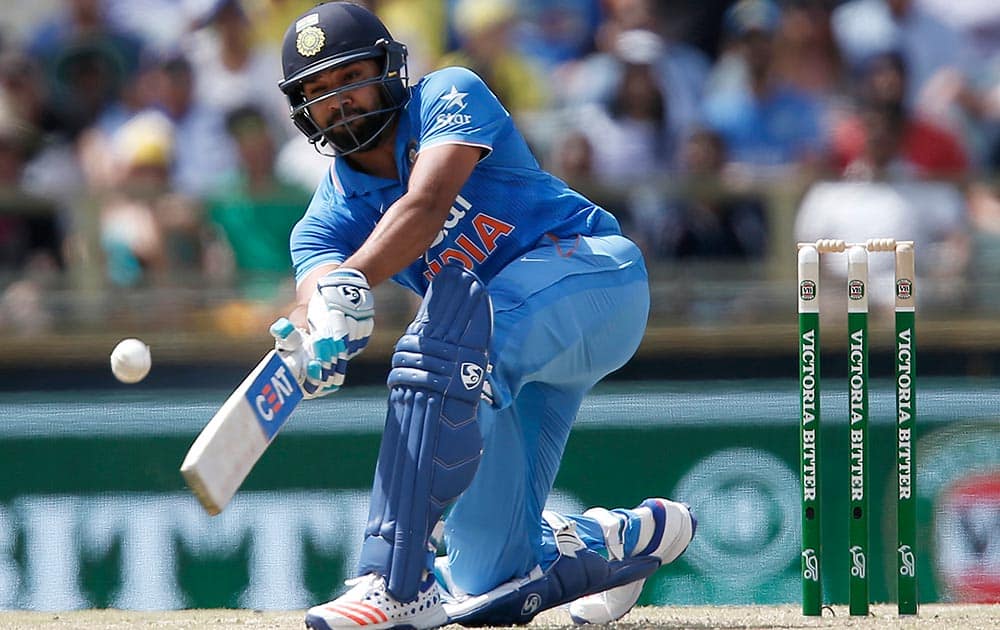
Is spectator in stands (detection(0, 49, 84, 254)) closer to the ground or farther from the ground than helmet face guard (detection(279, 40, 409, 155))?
farther from the ground

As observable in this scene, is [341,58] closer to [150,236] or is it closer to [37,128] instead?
[150,236]

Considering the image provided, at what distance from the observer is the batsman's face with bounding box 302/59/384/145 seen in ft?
12.0

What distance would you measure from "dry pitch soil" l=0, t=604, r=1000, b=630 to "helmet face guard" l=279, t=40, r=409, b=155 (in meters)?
1.24

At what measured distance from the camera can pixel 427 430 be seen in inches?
132

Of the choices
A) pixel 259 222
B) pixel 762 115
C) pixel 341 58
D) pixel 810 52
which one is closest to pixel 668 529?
pixel 341 58

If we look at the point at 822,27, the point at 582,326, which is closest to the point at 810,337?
the point at 582,326

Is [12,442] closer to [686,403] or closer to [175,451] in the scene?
[175,451]

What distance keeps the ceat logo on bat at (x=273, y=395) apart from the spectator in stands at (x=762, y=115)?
443cm

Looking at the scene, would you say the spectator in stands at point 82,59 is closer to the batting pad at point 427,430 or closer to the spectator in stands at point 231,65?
the spectator in stands at point 231,65

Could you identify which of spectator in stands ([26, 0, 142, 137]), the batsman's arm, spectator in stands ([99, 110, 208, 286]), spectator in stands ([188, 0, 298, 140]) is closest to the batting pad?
the batsman's arm

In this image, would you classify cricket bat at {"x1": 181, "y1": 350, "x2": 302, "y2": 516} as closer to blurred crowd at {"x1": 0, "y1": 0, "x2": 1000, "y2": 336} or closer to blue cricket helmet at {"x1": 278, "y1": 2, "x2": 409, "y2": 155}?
blue cricket helmet at {"x1": 278, "y1": 2, "x2": 409, "y2": 155}

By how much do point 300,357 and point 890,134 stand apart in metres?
4.62

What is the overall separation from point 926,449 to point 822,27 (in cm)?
307

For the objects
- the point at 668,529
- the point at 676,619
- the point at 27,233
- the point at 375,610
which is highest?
the point at 27,233
